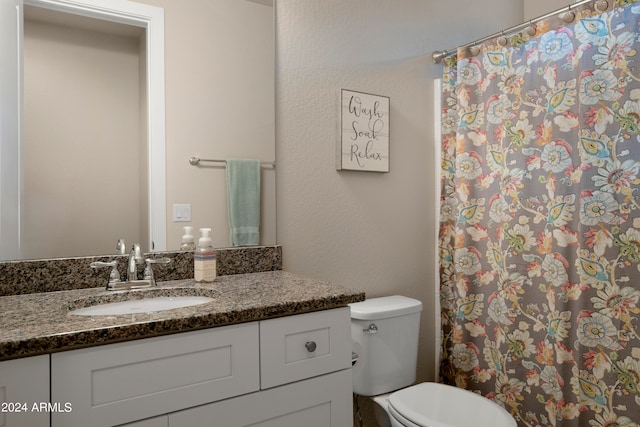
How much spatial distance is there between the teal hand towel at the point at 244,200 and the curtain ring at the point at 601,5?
55.0 inches

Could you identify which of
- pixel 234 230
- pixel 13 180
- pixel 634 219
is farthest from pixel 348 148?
pixel 13 180

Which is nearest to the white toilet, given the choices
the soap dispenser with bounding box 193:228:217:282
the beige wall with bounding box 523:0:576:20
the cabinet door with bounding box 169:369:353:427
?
the cabinet door with bounding box 169:369:353:427

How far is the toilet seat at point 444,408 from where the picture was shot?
56.4 inches

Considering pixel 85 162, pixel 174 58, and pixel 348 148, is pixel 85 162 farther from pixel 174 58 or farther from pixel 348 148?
pixel 348 148

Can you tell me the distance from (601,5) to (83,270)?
6.67 ft

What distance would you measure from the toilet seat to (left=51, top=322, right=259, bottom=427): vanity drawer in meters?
0.68

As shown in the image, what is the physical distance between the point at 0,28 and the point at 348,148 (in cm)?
127

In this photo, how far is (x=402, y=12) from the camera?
2.06m

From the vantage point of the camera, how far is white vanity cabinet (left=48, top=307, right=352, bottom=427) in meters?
0.87

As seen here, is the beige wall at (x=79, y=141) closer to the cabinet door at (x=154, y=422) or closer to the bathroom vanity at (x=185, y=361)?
the bathroom vanity at (x=185, y=361)

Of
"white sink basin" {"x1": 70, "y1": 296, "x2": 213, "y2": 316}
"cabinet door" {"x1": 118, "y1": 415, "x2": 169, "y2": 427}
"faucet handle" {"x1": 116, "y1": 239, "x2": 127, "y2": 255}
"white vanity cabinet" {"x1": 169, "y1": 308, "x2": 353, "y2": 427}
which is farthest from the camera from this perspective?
"faucet handle" {"x1": 116, "y1": 239, "x2": 127, "y2": 255}

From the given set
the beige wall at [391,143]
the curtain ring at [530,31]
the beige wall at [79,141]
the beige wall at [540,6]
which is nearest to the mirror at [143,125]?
the beige wall at [79,141]

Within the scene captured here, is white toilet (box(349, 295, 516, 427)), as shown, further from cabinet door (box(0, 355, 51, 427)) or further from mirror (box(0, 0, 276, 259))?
cabinet door (box(0, 355, 51, 427))

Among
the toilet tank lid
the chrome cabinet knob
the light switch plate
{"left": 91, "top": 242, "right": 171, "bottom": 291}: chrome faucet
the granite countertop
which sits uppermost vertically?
the light switch plate
